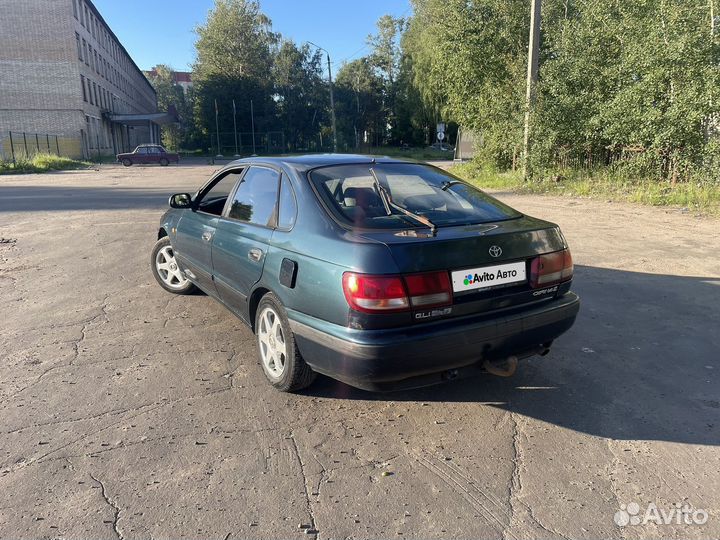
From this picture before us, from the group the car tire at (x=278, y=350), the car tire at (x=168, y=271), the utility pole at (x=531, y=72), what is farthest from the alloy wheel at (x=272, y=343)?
the utility pole at (x=531, y=72)

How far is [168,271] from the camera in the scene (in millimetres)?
5574

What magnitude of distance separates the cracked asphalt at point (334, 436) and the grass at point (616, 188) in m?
8.00

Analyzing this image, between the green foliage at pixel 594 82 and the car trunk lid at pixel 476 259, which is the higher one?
the green foliage at pixel 594 82

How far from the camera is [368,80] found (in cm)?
6138

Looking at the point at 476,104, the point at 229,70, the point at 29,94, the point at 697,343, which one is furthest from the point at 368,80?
the point at 697,343

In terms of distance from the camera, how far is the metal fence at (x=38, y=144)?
36719 millimetres

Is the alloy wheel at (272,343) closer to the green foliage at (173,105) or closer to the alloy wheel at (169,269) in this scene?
the alloy wheel at (169,269)

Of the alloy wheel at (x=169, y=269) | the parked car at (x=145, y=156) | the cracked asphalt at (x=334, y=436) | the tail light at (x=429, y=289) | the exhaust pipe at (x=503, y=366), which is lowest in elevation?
the cracked asphalt at (x=334, y=436)

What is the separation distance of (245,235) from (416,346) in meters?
1.68

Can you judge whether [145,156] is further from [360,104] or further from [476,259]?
[476,259]

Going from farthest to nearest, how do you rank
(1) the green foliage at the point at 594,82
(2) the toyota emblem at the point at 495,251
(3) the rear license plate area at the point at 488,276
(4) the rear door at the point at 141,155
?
(4) the rear door at the point at 141,155, (1) the green foliage at the point at 594,82, (2) the toyota emblem at the point at 495,251, (3) the rear license plate area at the point at 488,276

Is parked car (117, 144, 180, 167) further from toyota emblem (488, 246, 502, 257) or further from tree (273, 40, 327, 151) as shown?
toyota emblem (488, 246, 502, 257)

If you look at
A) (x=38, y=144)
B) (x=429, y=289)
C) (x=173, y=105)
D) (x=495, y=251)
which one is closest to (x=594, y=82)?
(x=495, y=251)

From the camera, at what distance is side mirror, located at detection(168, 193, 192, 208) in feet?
15.8
